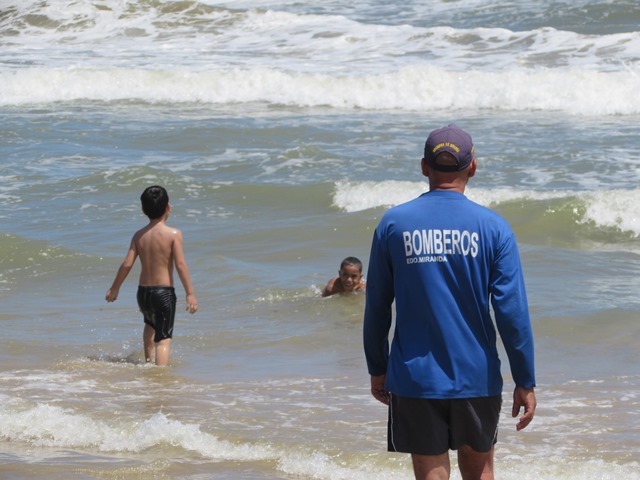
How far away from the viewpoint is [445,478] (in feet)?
12.5

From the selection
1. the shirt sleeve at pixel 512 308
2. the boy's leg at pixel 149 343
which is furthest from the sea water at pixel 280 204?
the shirt sleeve at pixel 512 308

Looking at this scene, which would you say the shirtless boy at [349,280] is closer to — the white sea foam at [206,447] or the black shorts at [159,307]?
the black shorts at [159,307]

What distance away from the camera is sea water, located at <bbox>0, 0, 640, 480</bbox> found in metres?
6.06

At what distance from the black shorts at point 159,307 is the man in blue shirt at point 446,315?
397 cm

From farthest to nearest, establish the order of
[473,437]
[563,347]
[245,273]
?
[245,273] → [563,347] → [473,437]

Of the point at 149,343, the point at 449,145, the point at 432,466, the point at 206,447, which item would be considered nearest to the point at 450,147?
the point at 449,145

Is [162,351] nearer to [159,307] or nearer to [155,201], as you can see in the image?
[159,307]

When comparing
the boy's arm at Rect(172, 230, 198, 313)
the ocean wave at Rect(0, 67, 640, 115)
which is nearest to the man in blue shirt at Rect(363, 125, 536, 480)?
the boy's arm at Rect(172, 230, 198, 313)

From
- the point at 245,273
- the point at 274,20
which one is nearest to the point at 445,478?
the point at 245,273

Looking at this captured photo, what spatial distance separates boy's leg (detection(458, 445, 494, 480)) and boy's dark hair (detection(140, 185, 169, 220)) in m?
3.92

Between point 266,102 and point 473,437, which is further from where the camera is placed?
point 266,102

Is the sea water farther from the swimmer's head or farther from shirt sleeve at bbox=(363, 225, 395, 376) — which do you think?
shirt sleeve at bbox=(363, 225, 395, 376)

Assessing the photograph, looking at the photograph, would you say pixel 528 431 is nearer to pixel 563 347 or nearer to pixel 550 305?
pixel 563 347

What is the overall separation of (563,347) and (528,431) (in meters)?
2.11
